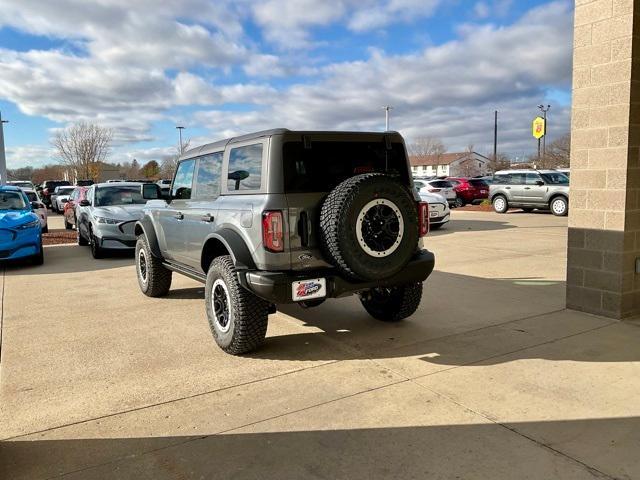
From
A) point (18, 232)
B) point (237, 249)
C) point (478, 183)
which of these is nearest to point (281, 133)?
point (237, 249)

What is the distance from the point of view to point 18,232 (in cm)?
949

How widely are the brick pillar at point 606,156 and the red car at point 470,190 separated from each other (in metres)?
21.2

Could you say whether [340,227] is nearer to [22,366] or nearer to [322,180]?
[322,180]

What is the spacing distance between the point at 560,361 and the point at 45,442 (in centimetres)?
385

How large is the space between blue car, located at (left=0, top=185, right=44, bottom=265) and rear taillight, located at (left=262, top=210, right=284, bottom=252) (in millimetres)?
7196

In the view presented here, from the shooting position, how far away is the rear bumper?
421 cm

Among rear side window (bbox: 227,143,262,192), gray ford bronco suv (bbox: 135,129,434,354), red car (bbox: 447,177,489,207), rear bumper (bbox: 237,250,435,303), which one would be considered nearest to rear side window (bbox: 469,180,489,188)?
red car (bbox: 447,177,489,207)

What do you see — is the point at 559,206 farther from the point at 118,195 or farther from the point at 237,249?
the point at 237,249

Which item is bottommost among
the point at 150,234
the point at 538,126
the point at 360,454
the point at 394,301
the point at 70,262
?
the point at 360,454

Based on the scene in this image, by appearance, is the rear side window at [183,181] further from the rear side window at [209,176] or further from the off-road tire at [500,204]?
the off-road tire at [500,204]

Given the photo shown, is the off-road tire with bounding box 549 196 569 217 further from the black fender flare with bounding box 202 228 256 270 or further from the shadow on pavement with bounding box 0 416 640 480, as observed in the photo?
the shadow on pavement with bounding box 0 416 640 480

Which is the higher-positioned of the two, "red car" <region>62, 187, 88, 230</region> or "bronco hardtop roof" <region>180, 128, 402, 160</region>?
"bronco hardtop roof" <region>180, 128, 402, 160</region>

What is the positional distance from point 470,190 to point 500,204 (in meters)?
5.45

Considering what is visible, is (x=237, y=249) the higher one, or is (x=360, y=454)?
(x=237, y=249)
